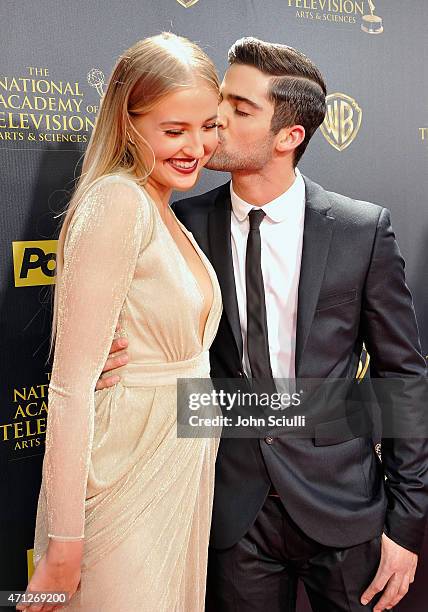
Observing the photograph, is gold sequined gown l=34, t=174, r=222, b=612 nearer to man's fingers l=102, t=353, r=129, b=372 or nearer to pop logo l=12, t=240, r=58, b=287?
man's fingers l=102, t=353, r=129, b=372

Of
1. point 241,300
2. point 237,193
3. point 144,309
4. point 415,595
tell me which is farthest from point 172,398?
point 415,595

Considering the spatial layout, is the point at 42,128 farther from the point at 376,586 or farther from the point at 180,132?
the point at 376,586

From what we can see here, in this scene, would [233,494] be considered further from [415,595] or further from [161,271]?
[415,595]

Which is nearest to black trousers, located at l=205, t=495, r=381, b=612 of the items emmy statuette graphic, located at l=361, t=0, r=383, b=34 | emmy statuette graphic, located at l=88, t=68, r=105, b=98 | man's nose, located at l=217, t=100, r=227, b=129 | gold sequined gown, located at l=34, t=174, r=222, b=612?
gold sequined gown, located at l=34, t=174, r=222, b=612

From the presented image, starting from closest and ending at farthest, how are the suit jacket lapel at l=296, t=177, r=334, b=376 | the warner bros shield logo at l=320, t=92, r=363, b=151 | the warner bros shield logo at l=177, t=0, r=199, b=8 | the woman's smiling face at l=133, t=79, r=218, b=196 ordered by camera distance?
1. the woman's smiling face at l=133, t=79, r=218, b=196
2. the suit jacket lapel at l=296, t=177, r=334, b=376
3. the warner bros shield logo at l=177, t=0, r=199, b=8
4. the warner bros shield logo at l=320, t=92, r=363, b=151

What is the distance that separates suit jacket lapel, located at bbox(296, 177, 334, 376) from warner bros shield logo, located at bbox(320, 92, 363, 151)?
2.48 feet

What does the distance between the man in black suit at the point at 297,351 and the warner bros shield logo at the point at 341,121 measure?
633 millimetres

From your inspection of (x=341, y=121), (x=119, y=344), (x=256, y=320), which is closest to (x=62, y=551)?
(x=119, y=344)

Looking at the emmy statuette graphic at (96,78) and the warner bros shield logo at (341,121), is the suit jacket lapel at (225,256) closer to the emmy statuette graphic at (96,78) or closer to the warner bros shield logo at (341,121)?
the emmy statuette graphic at (96,78)

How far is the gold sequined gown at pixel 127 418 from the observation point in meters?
1.52

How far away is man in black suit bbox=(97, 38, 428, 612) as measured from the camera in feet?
6.55

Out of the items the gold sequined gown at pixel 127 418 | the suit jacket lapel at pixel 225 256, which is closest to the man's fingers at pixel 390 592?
the gold sequined gown at pixel 127 418

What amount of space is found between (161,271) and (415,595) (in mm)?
1992

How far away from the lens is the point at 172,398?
Result: 1.71 m
